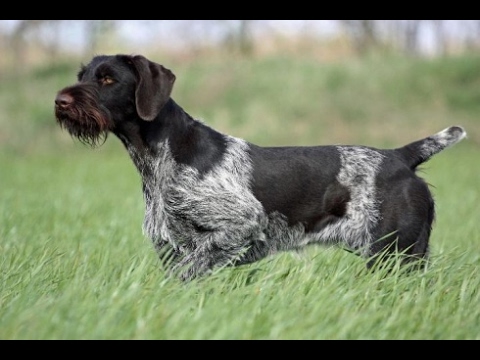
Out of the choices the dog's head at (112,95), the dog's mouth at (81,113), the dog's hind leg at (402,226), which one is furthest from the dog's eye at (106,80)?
the dog's hind leg at (402,226)

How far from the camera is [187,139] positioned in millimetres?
5449

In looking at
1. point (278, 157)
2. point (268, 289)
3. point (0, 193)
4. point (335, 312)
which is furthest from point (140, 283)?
point (0, 193)

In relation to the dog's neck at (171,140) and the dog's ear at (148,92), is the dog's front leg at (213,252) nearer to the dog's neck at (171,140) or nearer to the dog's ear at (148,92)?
the dog's neck at (171,140)

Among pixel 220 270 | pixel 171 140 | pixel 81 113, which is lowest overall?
pixel 220 270

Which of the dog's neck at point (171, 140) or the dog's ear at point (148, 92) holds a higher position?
the dog's ear at point (148, 92)

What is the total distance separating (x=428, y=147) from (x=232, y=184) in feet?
5.48

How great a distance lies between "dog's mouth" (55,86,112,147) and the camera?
16.6ft

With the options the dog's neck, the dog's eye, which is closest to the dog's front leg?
the dog's neck

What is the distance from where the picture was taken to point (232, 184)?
539cm

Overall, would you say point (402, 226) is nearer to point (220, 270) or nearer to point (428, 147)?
point (428, 147)

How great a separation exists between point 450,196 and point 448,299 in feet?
26.8

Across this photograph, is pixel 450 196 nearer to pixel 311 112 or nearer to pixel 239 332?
pixel 239 332

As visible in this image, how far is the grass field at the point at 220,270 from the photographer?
394cm

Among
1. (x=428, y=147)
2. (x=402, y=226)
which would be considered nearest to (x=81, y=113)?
(x=402, y=226)
